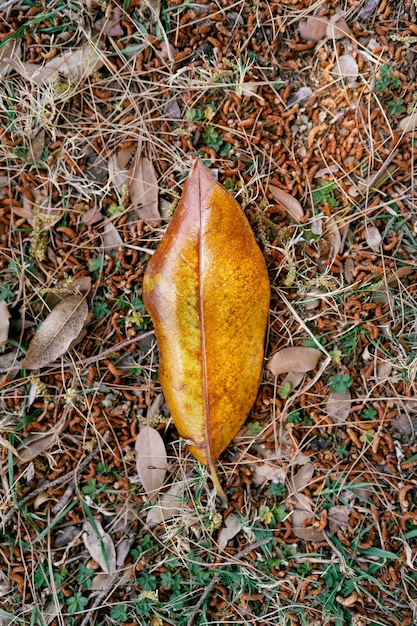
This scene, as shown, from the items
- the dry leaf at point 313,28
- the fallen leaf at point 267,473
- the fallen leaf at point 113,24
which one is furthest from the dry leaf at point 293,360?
the fallen leaf at point 113,24

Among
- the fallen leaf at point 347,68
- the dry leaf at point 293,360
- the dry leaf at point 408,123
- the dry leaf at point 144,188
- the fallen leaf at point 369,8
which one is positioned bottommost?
the dry leaf at point 293,360

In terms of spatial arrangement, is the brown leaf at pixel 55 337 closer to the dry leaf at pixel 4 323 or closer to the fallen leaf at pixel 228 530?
the dry leaf at pixel 4 323

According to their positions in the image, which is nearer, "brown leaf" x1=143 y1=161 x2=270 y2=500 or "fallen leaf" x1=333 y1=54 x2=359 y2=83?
"brown leaf" x1=143 y1=161 x2=270 y2=500

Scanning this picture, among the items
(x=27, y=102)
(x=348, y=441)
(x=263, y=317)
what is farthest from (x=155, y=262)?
(x=348, y=441)

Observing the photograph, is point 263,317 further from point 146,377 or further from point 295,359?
point 146,377

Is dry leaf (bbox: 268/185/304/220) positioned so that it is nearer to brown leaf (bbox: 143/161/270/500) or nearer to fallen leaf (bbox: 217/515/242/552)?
brown leaf (bbox: 143/161/270/500)

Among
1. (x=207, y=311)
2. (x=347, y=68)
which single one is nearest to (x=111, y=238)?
(x=207, y=311)

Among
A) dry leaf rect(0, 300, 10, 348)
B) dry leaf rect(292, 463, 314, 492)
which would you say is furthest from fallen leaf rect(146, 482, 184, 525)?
dry leaf rect(0, 300, 10, 348)

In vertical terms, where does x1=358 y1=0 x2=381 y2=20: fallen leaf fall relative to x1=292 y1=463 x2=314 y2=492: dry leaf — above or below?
above
